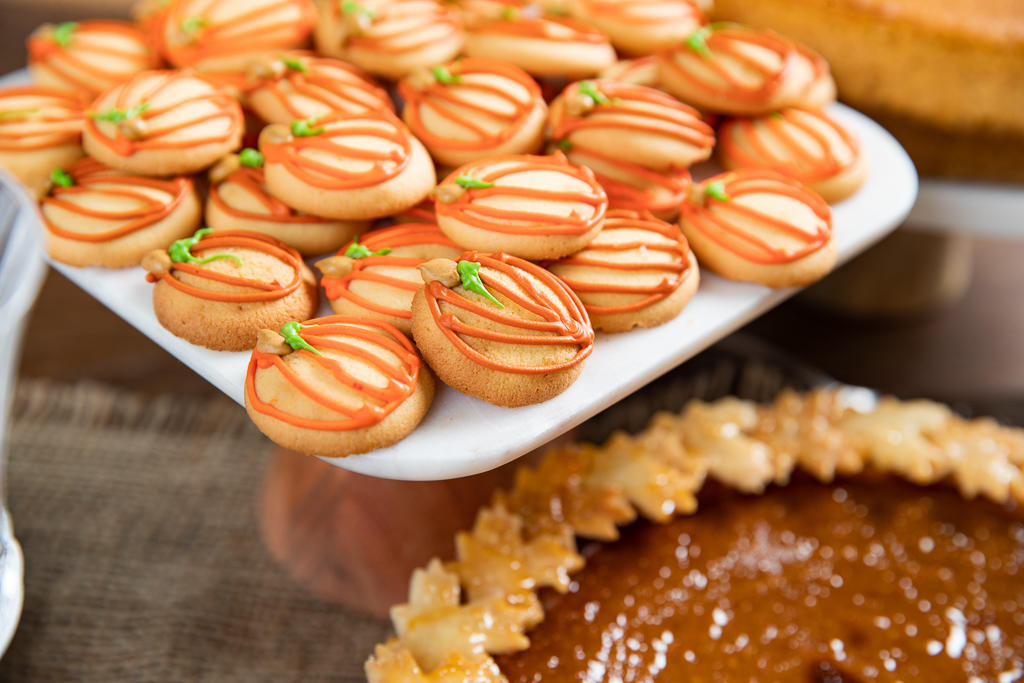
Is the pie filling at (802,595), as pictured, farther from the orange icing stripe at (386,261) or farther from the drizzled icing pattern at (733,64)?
the drizzled icing pattern at (733,64)

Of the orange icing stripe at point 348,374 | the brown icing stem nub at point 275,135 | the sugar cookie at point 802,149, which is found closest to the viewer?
the orange icing stripe at point 348,374

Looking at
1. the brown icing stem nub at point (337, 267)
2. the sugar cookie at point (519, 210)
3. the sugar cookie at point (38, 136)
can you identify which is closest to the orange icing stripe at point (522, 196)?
the sugar cookie at point (519, 210)

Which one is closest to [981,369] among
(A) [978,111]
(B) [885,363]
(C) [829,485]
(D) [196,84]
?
(B) [885,363]

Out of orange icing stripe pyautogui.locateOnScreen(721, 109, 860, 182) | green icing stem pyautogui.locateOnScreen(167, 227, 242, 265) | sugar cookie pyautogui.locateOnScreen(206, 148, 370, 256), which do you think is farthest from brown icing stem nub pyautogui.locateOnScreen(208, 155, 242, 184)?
orange icing stripe pyautogui.locateOnScreen(721, 109, 860, 182)

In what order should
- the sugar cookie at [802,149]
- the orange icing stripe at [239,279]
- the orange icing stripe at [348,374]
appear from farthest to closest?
1. the sugar cookie at [802,149]
2. the orange icing stripe at [239,279]
3. the orange icing stripe at [348,374]

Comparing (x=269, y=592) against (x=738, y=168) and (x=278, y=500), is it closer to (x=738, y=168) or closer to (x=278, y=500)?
(x=278, y=500)
